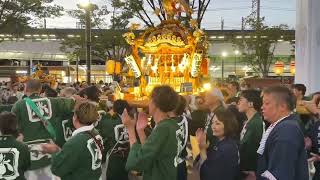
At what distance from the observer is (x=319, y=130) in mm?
5719

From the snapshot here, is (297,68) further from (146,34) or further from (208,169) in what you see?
(208,169)

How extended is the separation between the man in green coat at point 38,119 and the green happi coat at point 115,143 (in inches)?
34.4

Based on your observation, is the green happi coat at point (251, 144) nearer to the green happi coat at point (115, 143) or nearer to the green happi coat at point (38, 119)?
the green happi coat at point (115, 143)

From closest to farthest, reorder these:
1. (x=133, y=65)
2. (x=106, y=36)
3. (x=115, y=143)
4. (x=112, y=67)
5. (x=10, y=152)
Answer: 1. (x=10, y=152)
2. (x=115, y=143)
3. (x=133, y=65)
4. (x=112, y=67)
5. (x=106, y=36)

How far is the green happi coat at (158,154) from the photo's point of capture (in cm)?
410

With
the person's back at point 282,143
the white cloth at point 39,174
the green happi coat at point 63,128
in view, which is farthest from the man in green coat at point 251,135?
the white cloth at point 39,174

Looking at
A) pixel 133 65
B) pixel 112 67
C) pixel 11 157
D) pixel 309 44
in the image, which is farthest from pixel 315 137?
pixel 112 67

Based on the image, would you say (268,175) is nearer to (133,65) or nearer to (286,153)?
(286,153)

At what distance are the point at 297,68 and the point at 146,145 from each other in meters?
10.5

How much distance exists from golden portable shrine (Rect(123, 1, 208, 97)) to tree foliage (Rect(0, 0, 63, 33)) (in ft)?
24.6

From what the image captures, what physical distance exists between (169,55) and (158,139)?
44.7ft

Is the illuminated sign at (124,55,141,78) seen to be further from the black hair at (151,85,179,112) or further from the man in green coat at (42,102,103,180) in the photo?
the black hair at (151,85,179,112)

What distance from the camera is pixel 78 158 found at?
427 cm

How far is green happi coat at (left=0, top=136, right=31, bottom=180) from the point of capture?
15.0 feet
